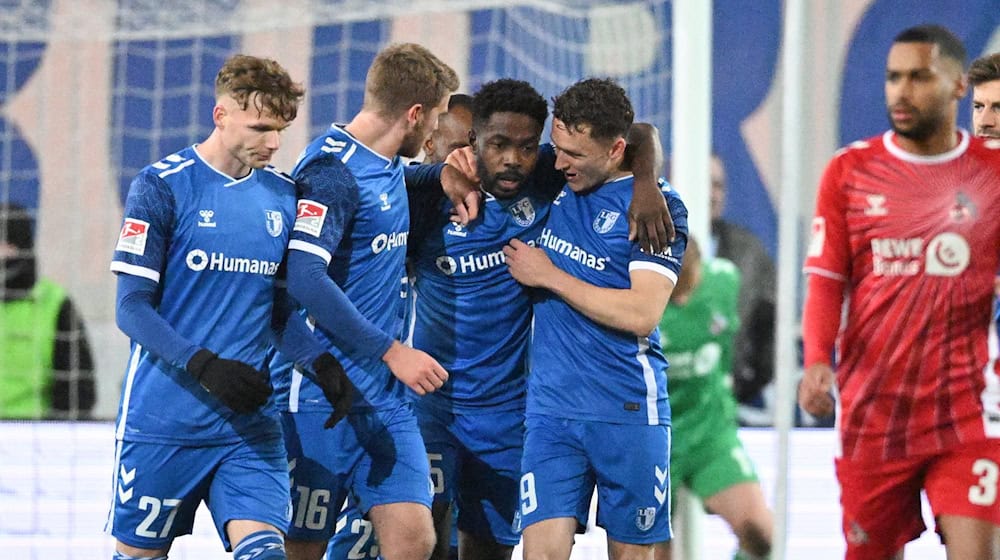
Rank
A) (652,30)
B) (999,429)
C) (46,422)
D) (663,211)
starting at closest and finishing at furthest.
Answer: (999,429), (663,211), (652,30), (46,422)

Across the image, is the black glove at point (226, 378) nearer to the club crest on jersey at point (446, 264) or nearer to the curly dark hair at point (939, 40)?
the club crest on jersey at point (446, 264)

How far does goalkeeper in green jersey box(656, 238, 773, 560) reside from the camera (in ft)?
21.1

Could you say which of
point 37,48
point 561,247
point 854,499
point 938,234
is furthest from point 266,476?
point 37,48

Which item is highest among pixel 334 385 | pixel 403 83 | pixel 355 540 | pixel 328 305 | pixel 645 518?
pixel 403 83

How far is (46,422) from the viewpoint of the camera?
1312 cm

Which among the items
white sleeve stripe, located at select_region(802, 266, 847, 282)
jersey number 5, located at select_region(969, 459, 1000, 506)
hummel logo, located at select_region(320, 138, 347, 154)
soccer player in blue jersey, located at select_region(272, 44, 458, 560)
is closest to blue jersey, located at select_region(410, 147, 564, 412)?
soccer player in blue jersey, located at select_region(272, 44, 458, 560)

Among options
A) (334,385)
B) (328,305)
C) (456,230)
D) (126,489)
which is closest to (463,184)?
(456,230)

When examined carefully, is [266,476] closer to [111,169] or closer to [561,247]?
[561,247]

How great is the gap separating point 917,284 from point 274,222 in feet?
6.58

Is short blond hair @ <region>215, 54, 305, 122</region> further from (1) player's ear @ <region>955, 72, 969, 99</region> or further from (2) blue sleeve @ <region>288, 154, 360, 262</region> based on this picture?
(1) player's ear @ <region>955, 72, 969, 99</region>

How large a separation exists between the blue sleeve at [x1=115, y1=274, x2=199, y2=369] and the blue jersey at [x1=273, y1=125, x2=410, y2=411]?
0.70 metres

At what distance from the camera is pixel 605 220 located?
197 inches

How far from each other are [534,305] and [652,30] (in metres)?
4.34

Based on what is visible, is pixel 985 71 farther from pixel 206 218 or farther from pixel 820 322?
pixel 206 218
